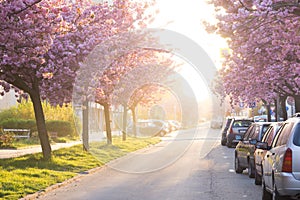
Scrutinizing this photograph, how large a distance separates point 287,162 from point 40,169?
10.9 meters

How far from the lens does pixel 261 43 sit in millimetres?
25578

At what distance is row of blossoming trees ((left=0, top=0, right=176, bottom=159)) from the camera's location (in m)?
16.0

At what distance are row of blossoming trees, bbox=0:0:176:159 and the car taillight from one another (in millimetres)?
6975

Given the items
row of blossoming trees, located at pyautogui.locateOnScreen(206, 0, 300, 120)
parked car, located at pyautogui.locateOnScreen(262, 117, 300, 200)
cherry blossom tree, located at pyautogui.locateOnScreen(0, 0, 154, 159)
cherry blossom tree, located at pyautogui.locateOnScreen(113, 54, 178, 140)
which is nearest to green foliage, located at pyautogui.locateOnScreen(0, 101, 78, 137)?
cherry blossom tree, located at pyautogui.locateOnScreen(113, 54, 178, 140)

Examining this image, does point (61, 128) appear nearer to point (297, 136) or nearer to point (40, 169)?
point (40, 169)

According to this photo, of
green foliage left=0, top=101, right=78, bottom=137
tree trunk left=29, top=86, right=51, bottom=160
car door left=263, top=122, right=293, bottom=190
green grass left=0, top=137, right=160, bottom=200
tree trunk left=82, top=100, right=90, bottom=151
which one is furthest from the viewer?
green foliage left=0, top=101, right=78, bottom=137

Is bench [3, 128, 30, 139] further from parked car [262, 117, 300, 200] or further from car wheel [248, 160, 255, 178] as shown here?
parked car [262, 117, 300, 200]

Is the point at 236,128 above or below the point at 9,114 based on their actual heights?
below

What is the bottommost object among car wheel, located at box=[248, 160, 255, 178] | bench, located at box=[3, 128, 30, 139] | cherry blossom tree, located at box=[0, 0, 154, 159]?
car wheel, located at box=[248, 160, 255, 178]

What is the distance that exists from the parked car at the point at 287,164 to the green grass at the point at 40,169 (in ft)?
19.2

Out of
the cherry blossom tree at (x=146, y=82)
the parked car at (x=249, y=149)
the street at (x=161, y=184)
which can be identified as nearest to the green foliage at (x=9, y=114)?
the cherry blossom tree at (x=146, y=82)

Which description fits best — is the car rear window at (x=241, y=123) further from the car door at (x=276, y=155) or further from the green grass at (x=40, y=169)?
the car door at (x=276, y=155)

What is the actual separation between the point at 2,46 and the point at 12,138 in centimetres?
1656

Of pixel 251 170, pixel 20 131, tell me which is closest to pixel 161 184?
pixel 251 170
